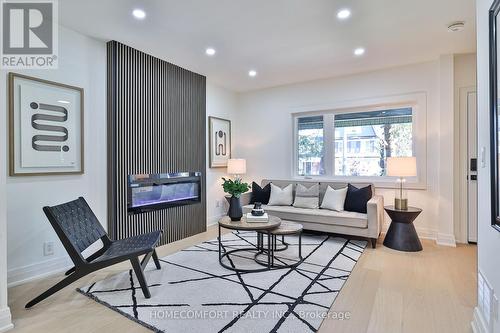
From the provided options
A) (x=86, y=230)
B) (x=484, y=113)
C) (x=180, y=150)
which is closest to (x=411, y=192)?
(x=484, y=113)

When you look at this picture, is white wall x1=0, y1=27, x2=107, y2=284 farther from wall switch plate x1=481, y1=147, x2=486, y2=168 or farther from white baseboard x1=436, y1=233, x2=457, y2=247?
white baseboard x1=436, y1=233, x2=457, y2=247

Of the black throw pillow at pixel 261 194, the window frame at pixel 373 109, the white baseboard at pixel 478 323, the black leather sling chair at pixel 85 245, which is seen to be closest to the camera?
the white baseboard at pixel 478 323

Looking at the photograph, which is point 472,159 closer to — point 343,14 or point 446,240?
point 446,240

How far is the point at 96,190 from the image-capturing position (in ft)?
10.4

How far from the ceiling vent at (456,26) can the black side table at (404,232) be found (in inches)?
84.0

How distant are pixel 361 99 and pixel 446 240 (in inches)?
94.6

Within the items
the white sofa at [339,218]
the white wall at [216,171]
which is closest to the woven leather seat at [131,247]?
the white sofa at [339,218]

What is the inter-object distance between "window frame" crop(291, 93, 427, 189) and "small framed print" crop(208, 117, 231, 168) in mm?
1296

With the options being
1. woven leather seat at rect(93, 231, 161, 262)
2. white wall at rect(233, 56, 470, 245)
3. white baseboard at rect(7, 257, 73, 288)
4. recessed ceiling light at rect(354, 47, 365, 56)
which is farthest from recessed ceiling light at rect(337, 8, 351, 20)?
white baseboard at rect(7, 257, 73, 288)

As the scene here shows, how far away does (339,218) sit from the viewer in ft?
12.1

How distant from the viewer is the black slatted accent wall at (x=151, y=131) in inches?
128

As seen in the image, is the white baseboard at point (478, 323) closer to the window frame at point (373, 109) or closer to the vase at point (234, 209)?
the vase at point (234, 209)

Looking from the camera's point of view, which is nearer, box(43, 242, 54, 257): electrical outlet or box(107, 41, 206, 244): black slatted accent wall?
box(43, 242, 54, 257): electrical outlet

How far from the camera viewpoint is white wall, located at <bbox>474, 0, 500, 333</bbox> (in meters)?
1.56
